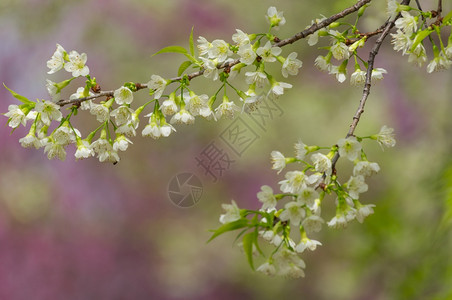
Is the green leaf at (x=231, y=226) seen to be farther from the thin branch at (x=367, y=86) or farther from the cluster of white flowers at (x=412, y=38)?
the cluster of white flowers at (x=412, y=38)

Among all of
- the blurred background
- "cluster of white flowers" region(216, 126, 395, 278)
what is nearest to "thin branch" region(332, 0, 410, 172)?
"cluster of white flowers" region(216, 126, 395, 278)

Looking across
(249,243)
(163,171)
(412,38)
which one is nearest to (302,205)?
(249,243)

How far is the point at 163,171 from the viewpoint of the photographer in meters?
1.62

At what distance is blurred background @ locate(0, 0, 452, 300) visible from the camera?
5.28 ft

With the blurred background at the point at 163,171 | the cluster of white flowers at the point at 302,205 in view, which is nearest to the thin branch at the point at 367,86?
the cluster of white flowers at the point at 302,205

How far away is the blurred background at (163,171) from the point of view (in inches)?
63.3

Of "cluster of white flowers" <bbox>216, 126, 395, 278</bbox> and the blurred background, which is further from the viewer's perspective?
the blurred background

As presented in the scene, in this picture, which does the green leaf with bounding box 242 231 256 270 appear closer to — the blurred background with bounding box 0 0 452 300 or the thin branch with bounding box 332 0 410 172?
the thin branch with bounding box 332 0 410 172

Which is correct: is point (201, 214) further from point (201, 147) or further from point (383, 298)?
point (383, 298)

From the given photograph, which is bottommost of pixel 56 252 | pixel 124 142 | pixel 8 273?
pixel 8 273

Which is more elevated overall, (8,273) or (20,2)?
(20,2)

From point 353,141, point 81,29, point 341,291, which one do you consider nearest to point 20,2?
point 81,29

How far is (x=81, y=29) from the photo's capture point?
166cm

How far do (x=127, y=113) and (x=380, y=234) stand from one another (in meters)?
1.02
